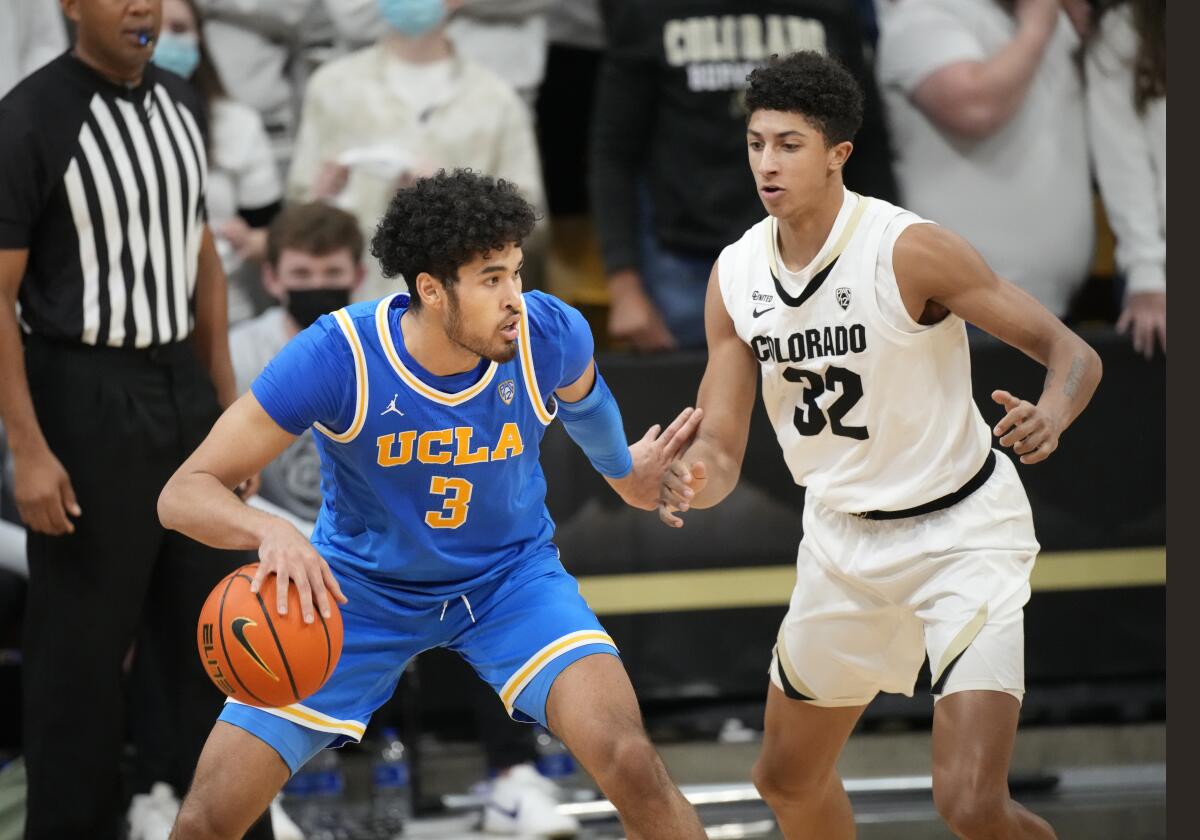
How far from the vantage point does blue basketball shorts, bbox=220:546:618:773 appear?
3902 millimetres

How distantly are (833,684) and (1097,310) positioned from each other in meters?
3.17

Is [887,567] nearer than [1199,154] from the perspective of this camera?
Yes

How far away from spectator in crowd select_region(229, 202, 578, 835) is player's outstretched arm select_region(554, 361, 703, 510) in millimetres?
1660

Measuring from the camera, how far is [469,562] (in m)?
4.11

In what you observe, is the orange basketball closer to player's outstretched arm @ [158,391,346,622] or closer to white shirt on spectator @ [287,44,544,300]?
player's outstretched arm @ [158,391,346,622]

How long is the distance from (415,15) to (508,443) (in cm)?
259

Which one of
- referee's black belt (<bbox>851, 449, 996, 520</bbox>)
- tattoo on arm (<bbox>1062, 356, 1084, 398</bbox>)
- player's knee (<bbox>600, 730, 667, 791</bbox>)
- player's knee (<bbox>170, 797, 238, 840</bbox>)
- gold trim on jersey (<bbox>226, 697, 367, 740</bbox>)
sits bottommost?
player's knee (<bbox>170, 797, 238, 840</bbox>)

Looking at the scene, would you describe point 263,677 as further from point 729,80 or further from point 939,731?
point 729,80

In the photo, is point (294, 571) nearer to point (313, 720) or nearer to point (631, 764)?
point (313, 720)

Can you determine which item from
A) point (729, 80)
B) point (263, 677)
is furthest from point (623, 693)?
point (729, 80)

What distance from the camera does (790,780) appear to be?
428cm

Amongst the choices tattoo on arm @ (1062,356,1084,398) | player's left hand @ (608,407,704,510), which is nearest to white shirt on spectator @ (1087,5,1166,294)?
tattoo on arm @ (1062,356,1084,398)

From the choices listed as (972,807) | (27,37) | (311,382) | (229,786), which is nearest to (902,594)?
(972,807)

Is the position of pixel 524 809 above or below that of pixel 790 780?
below
